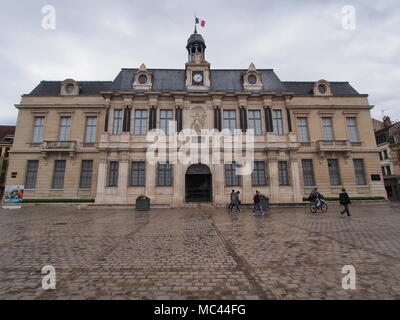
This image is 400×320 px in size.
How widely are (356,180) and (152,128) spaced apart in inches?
922

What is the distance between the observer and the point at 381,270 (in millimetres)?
3695

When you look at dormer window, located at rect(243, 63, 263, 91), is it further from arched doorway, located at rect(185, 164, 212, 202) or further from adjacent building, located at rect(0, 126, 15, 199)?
adjacent building, located at rect(0, 126, 15, 199)

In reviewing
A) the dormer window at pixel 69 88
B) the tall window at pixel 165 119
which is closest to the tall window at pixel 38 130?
the dormer window at pixel 69 88

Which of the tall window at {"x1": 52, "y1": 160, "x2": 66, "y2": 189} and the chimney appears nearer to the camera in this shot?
the tall window at {"x1": 52, "y1": 160, "x2": 66, "y2": 189}

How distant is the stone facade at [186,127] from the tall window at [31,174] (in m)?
0.11

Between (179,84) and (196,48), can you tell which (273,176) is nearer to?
(179,84)

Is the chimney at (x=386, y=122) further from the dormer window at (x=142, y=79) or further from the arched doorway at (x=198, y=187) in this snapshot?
the dormer window at (x=142, y=79)

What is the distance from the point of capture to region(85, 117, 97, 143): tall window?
22.6m

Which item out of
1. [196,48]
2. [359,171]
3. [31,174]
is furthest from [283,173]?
[31,174]

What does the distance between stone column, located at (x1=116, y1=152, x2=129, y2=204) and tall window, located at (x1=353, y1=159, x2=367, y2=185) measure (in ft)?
82.8

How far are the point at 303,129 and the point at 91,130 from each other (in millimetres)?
24856

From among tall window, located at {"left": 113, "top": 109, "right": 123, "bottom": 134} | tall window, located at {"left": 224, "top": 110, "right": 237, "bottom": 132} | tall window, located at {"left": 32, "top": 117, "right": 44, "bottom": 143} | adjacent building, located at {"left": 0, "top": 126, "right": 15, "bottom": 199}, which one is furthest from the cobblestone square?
adjacent building, located at {"left": 0, "top": 126, "right": 15, "bottom": 199}
